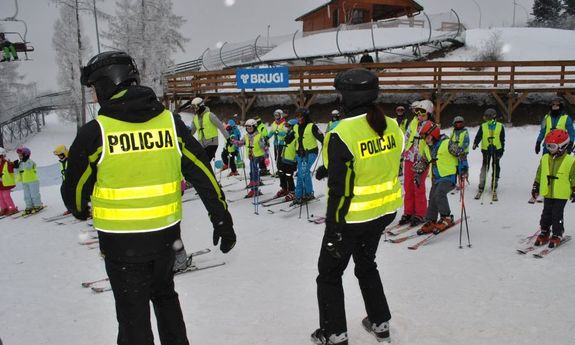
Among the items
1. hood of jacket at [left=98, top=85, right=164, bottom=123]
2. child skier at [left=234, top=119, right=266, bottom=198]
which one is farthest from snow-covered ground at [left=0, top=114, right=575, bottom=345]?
child skier at [left=234, top=119, right=266, bottom=198]

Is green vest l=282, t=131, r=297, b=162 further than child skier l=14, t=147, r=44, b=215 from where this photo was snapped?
No

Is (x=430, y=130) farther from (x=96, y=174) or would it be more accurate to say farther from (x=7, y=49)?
(x=7, y=49)

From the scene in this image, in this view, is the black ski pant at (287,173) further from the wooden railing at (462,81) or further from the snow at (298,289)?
the wooden railing at (462,81)


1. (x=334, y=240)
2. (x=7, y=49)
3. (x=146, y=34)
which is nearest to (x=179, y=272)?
(x=334, y=240)

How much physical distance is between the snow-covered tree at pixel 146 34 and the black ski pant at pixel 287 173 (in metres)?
25.5

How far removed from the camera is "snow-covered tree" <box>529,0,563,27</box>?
38.5 metres

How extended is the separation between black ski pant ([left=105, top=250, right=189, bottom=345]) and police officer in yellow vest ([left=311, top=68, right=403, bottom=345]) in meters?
1.25

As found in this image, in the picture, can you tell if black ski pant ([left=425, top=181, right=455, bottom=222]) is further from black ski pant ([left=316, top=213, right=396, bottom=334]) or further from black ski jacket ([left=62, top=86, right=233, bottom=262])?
black ski jacket ([left=62, top=86, right=233, bottom=262])

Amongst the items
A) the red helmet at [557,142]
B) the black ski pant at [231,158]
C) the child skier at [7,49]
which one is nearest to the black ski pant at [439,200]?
A: the red helmet at [557,142]

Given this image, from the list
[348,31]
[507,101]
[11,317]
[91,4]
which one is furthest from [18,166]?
[91,4]

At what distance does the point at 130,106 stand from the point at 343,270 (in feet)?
6.79

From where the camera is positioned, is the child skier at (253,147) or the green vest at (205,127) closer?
the green vest at (205,127)

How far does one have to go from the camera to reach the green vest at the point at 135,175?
2645mm

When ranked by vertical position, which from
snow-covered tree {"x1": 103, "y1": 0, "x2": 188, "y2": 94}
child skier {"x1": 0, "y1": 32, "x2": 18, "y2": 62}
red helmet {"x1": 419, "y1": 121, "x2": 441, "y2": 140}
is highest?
snow-covered tree {"x1": 103, "y1": 0, "x2": 188, "y2": 94}
